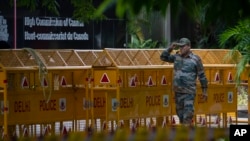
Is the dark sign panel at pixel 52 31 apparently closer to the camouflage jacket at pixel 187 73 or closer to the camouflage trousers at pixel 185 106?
the camouflage jacket at pixel 187 73

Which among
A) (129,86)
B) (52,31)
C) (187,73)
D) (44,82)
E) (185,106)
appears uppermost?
(52,31)

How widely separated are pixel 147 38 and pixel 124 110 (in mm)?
17651

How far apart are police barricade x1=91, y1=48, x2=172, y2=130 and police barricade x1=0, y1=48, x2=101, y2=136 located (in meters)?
0.29

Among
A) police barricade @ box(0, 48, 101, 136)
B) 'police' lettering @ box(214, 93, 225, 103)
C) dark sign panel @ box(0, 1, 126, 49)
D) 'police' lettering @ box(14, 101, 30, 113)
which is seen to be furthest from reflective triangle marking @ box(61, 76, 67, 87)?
dark sign panel @ box(0, 1, 126, 49)

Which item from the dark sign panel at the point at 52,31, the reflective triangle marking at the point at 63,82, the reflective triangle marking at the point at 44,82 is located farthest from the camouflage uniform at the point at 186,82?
the dark sign panel at the point at 52,31

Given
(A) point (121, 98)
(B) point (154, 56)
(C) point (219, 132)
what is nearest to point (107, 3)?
(C) point (219, 132)

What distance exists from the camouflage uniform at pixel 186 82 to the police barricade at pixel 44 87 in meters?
1.64

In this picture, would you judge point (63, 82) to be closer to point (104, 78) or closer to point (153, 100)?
point (104, 78)

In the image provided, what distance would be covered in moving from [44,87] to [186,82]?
264 cm

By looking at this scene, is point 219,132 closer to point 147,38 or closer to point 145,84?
point 145,84

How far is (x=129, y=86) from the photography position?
40.2 ft

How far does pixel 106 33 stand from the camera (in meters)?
26.3

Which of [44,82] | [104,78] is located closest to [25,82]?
[44,82]

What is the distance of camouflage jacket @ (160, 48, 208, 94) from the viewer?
1198cm
